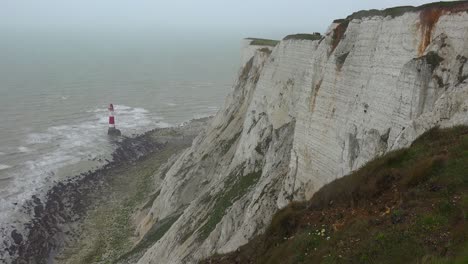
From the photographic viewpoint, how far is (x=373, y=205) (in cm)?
1248

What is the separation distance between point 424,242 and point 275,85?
23.8 metres

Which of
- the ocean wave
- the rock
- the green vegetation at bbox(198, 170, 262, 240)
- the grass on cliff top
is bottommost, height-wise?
the rock

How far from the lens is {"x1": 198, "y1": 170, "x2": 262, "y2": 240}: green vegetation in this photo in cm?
2653

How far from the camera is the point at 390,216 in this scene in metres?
11.3

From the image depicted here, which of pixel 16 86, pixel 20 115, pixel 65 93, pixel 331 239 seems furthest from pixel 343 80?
pixel 16 86

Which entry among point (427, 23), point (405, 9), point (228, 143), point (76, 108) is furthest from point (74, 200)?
point (76, 108)

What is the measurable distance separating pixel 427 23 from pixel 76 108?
77831 mm

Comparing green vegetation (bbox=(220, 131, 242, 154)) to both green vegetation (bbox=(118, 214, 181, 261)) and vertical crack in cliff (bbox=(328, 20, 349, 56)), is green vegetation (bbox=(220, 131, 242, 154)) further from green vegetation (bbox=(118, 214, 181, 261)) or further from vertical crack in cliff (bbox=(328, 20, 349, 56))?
vertical crack in cliff (bbox=(328, 20, 349, 56))

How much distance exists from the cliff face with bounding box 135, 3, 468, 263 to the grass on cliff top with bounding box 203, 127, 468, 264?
212cm

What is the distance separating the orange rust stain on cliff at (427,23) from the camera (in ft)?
54.3

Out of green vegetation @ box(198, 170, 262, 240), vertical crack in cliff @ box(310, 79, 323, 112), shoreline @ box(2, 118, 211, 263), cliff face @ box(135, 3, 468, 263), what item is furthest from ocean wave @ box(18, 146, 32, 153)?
vertical crack in cliff @ box(310, 79, 323, 112)

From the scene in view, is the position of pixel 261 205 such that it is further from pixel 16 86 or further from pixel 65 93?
pixel 16 86

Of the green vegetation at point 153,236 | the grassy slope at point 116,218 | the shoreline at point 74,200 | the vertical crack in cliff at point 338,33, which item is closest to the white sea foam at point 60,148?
the shoreline at point 74,200

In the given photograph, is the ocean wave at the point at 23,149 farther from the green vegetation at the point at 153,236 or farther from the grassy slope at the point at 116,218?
the green vegetation at the point at 153,236
